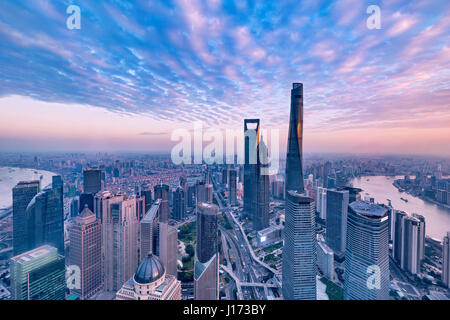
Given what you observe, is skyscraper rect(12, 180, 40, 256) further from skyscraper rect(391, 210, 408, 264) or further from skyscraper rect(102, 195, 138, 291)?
skyscraper rect(391, 210, 408, 264)

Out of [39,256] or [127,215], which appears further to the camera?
[127,215]

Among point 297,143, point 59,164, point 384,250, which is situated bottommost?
point 384,250

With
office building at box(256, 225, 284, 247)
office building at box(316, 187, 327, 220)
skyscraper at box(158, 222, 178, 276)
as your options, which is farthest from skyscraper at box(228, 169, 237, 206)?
skyscraper at box(158, 222, 178, 276)

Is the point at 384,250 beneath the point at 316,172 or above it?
beneath

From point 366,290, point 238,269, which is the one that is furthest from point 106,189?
point 366,290

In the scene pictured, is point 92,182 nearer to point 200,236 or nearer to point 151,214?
point 151,214

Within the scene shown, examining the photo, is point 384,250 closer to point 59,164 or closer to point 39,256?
point 39,256
